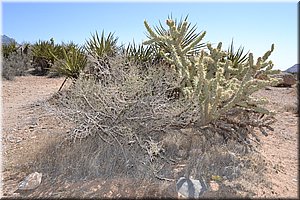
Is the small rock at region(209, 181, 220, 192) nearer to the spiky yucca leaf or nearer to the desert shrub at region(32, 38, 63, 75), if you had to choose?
the desert shrub at region(32, 38, 63, 75)

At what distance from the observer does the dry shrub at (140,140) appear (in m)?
3.64

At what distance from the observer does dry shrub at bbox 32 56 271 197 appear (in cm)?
364

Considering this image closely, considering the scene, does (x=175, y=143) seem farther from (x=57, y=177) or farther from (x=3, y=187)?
(x=3, y=187)

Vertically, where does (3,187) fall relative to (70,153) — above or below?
below

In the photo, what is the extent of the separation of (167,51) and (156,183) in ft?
8.81

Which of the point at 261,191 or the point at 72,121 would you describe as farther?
the point at 72,121

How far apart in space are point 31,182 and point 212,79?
2286 mm

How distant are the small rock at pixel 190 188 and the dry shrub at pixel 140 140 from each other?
16 centimetres

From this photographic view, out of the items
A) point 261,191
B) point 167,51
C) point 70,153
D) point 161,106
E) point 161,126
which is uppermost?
point 167,51

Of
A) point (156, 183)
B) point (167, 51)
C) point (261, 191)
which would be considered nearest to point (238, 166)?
point (261, 191)

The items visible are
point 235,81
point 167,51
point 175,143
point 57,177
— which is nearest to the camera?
point 57,177

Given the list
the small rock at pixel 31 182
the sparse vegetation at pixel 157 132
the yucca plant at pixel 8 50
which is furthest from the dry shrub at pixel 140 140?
the yucca plant at pixel 8 50

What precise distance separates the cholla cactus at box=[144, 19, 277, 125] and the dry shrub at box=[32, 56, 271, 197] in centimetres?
20

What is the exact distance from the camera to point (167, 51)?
5.49 metres
